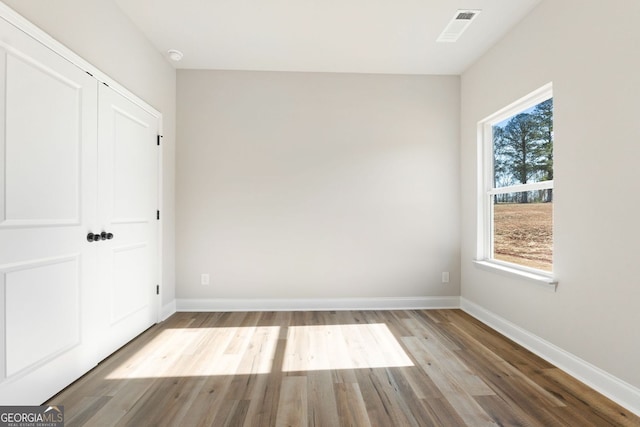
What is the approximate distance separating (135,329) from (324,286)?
6.38ft

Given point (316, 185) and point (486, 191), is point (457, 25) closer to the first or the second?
point (486, 191)

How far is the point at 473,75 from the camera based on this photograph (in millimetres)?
3684

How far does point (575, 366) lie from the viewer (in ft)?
7.44

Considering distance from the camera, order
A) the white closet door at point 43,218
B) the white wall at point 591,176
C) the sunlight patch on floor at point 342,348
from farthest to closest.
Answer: the sunlight patch on floor at point 342,348 → the white wall at point 591,176 → the white closet door at point 43,218

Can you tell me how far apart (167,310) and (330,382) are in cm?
221

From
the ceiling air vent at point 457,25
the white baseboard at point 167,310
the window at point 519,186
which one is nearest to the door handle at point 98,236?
the white baseboard at point 167,310

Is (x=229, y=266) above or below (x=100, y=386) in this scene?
above

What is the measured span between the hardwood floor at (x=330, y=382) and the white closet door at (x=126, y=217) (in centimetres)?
25

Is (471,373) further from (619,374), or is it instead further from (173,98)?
(173,98)

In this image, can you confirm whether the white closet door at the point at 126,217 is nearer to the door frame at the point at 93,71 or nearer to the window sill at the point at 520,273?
the door frame at the point at 93,71

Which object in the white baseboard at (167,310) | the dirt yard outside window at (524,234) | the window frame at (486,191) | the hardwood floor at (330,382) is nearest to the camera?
the hardwood floor at (330,382)

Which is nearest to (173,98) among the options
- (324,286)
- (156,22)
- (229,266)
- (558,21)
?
(156,22)

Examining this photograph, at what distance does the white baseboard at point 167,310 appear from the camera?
3.47m

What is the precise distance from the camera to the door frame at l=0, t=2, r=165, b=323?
174cm
